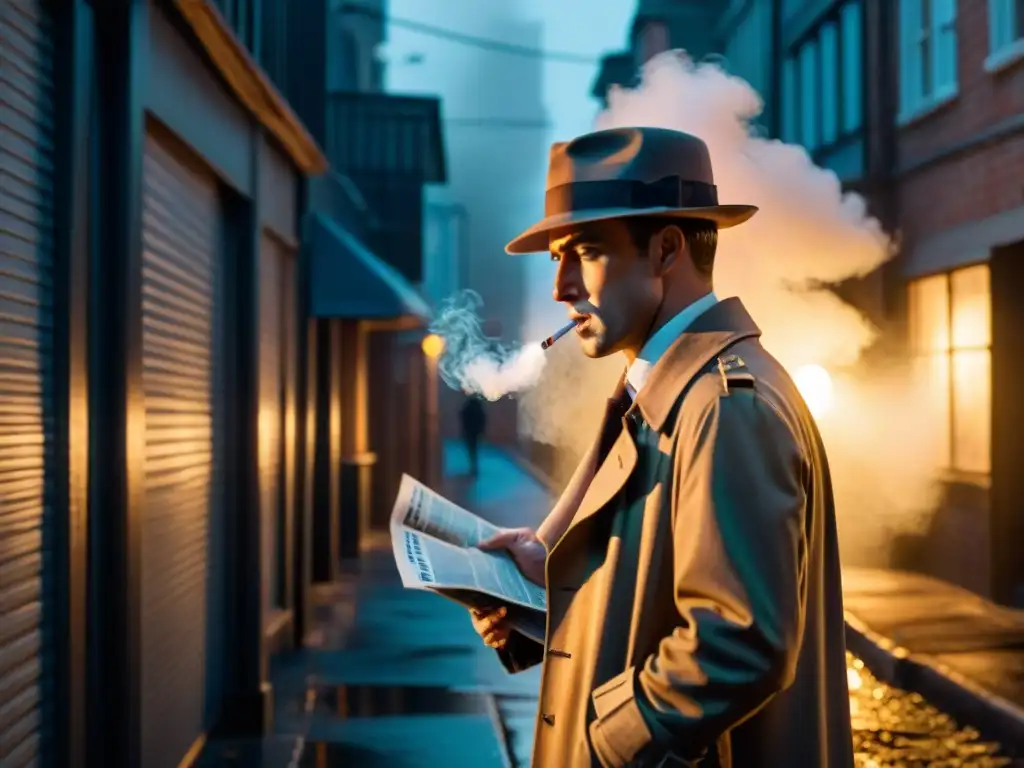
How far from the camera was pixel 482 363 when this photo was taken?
16.3ft

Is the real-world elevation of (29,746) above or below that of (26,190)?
below

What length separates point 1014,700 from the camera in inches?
265

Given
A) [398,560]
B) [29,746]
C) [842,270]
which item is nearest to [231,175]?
[29,746]

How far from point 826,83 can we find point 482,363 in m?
10.9

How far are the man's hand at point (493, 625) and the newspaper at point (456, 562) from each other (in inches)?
1.0

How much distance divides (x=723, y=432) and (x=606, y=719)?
0.52 m

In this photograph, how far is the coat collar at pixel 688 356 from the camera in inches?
85.0

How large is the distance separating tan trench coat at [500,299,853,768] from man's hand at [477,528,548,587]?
0.54 meters

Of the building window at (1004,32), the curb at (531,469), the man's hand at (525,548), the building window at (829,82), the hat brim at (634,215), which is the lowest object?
the curb at (531,469)

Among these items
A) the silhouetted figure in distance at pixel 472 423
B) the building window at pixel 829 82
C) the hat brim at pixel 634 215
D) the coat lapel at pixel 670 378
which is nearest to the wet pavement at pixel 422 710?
the coat lapel at pixel 670 378

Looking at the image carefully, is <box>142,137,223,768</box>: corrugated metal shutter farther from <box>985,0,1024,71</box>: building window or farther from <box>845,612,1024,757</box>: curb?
<box>985,0,1024,71</box>: building window

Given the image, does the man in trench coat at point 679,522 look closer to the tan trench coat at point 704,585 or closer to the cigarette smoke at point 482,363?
the tan trench coat at point 704,585

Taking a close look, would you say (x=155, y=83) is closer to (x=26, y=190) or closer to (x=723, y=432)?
(x=26, y=190)

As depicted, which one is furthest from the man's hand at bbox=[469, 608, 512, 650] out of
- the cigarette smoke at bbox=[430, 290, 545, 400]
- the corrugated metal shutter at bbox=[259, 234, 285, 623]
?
the corrugated metal shutter at bbox=[259, 234, 285, 623]
